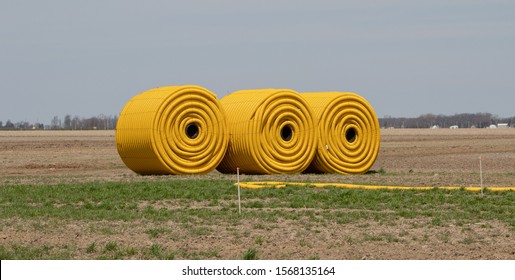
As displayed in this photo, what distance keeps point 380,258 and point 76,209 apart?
7.75m

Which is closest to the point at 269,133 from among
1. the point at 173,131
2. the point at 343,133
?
the point at 343,133

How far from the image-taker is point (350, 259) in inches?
544

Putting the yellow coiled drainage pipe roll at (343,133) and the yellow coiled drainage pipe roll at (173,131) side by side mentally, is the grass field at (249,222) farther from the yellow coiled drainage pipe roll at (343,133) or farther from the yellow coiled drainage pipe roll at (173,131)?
the yellow coiled drainage pipe roll at (343,133)

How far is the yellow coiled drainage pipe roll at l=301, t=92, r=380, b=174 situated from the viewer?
3173 centimetres

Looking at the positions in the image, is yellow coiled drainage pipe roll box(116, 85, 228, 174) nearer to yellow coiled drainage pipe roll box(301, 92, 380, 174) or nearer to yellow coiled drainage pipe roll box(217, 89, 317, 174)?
yellow coiled drainage pipe roll box(217, 89, 317, 174)

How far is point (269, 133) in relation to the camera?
30594mm

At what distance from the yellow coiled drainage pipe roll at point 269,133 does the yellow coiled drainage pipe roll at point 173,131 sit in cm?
54

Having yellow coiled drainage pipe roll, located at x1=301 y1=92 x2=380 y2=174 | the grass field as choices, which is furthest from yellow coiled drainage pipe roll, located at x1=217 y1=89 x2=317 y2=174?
the grass field

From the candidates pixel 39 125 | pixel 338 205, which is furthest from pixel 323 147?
pixel 39 125

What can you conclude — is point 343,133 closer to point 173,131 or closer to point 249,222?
point 173,131

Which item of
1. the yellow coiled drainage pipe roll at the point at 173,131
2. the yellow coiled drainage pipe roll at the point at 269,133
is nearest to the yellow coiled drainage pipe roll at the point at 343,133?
the yellow coiled drainage pipe roll at the point at 269,133

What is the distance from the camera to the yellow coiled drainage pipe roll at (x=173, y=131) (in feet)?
95.4

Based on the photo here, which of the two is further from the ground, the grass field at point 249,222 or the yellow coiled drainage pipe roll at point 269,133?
the yellow coiled drainage pipe roll at point 269,133

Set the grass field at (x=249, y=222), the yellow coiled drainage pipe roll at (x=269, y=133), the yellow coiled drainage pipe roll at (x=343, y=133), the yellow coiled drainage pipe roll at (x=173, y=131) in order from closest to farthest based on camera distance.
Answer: the grass field at (x=249, y=222), the yellow coiled drainage pipe roll at (x=173, y=131), the yellow coiled drainage pipe roll at (x=269, y=133), the yellow coiled drainage pipe roll at (x=343, y=133)
